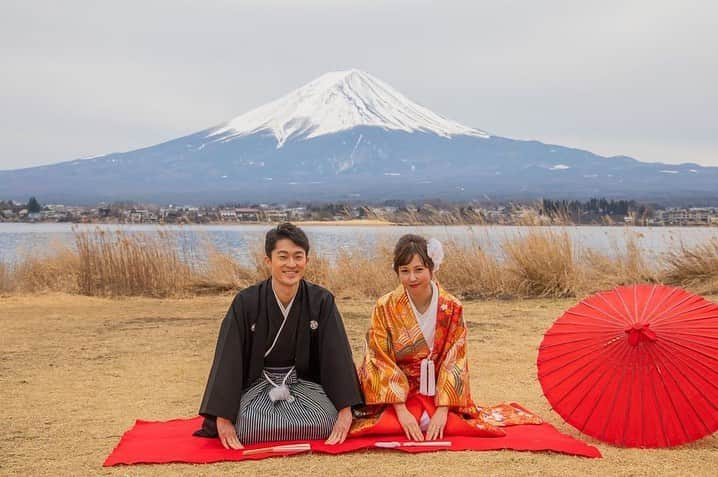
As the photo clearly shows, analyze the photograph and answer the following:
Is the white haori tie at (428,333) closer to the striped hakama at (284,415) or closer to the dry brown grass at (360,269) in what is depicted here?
the striped hakama at (284,415)

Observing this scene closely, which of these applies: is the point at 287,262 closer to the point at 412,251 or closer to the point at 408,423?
the point at 412,251

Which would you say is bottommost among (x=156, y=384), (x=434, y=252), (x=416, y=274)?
(x=156, y=384)

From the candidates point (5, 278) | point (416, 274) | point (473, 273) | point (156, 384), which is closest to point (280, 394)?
point (416, 274)

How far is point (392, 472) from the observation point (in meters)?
3.66

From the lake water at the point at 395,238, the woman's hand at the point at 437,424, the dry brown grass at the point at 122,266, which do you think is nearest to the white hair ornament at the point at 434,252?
the woman's hand at the point at 437,424

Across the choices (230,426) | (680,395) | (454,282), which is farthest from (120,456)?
(454,282)

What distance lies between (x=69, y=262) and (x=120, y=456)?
9284mm

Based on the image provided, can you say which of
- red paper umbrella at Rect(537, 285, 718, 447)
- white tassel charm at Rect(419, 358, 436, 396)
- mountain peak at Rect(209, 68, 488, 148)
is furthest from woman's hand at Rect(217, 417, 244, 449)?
mountain peak at Rect(209, 68, 488, 148)

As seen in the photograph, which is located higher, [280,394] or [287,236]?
[287,236]

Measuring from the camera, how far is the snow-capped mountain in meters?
99.9

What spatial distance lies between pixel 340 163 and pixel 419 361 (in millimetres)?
128616

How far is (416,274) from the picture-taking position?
4.36m

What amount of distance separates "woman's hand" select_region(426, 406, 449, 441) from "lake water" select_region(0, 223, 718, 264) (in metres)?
7.40

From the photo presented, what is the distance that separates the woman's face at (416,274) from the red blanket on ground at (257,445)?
819 millimetres
